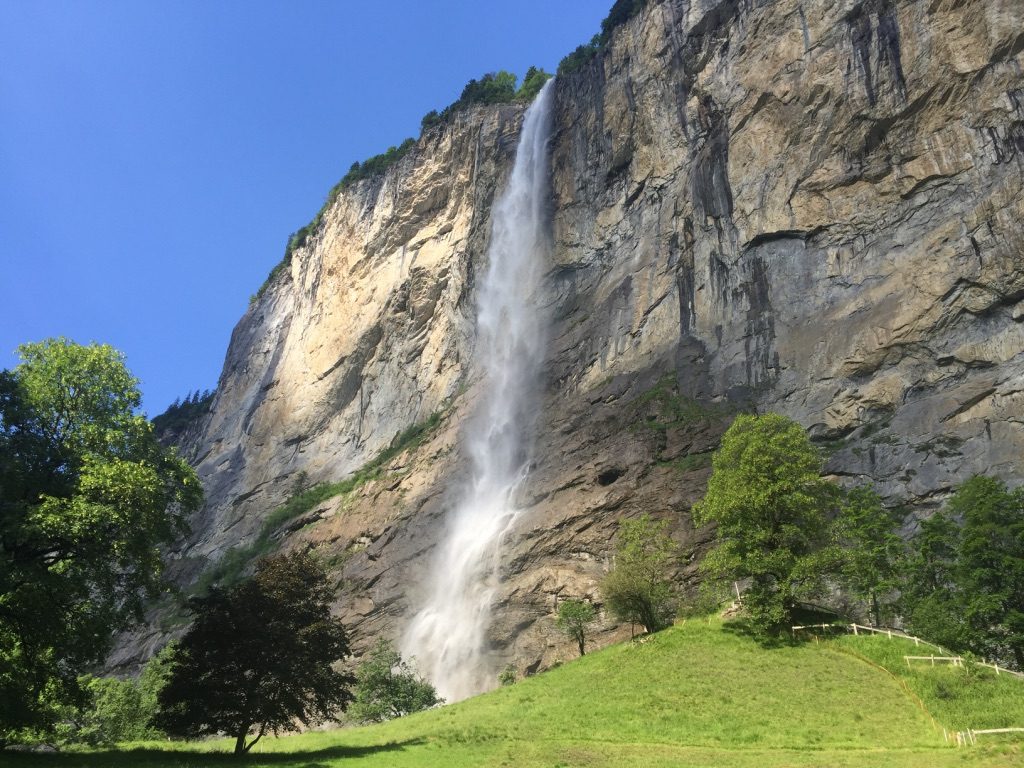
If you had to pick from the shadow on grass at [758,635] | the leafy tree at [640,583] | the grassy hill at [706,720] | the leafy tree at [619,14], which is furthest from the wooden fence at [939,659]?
the leafy tree at [619,14]

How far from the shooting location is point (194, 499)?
20875 mm

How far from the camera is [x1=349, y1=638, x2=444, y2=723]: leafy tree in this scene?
34.4 metres

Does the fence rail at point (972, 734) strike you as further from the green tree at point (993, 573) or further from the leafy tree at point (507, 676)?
the leafy tree at point (507, 676)

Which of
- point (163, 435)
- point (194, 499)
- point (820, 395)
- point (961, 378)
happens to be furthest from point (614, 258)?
point (163, 435)

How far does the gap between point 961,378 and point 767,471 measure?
11954mm

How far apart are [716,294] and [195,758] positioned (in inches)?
1468

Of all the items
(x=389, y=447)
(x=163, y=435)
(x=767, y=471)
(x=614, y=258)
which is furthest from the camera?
(x=163, y=435)

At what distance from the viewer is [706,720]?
69.4 feet

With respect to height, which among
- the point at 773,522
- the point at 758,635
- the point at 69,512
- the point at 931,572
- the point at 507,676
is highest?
the point at 773,522

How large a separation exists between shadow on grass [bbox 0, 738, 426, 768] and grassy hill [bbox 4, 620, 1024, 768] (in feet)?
0.19

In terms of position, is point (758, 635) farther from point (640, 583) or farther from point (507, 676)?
point (507, 676)

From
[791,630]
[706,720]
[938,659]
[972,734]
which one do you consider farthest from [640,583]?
[972,734]

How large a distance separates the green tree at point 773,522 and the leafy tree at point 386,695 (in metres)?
14.7

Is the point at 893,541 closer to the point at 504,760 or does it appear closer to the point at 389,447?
the point at 504,760
